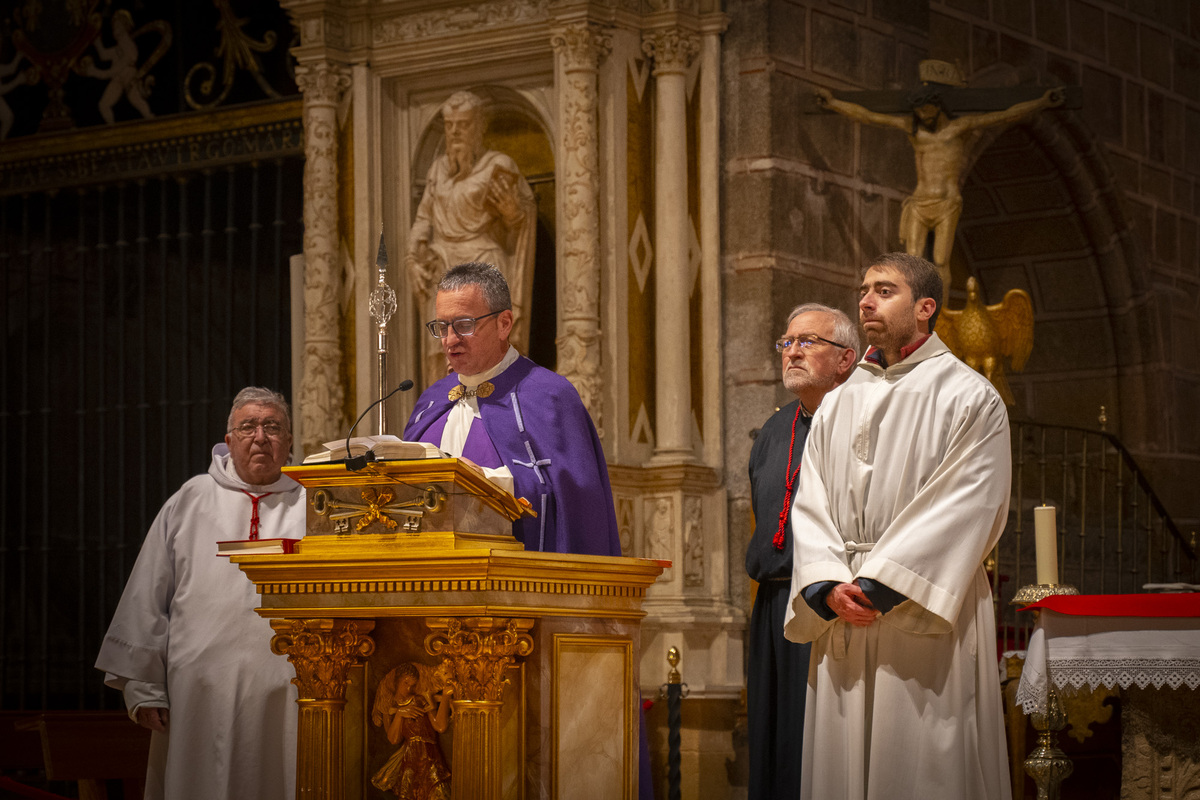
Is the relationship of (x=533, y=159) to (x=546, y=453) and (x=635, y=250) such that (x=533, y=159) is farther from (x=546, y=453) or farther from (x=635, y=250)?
(x=546, y=453)

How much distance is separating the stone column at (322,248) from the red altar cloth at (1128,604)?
3889 millimetres

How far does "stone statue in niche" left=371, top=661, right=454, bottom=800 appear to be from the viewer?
3750 mm

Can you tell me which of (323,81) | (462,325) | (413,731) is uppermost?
(323,81)

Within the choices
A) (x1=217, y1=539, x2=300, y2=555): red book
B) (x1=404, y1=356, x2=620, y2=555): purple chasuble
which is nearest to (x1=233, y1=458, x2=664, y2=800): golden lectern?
(x1=217, y1=539, x2=300, y2=555): red book

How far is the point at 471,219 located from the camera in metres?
7.61

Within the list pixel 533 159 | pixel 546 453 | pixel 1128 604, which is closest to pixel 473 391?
pixel 546 453

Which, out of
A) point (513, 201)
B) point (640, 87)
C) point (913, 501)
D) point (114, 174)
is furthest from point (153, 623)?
point (114, 174)

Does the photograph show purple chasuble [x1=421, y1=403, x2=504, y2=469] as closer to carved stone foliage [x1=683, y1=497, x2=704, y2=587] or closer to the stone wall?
carved stone foliage [x1=683, y1=497, x2=704, y2=587]

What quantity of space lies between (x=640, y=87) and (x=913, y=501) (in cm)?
406

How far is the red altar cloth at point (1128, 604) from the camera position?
16.4 ft

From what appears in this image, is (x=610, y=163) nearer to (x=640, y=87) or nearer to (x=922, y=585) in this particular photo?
(x=640, y=87)

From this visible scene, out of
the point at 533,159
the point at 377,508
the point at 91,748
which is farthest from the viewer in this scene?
the point at 533,159

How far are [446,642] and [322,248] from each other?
4579 mm

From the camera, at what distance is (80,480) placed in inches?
351
